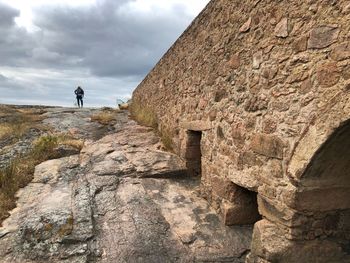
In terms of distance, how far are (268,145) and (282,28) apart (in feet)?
4.24

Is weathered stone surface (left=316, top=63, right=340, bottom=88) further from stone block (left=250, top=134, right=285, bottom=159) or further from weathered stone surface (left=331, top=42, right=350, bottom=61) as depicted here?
stone block (left=250, top=134, right=285, bottom=159)

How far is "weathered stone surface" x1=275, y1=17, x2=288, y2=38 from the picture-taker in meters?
3.74

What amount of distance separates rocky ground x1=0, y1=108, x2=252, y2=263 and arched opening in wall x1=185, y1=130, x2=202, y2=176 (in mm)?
190

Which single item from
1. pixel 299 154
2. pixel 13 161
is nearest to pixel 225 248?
pixel 299 154

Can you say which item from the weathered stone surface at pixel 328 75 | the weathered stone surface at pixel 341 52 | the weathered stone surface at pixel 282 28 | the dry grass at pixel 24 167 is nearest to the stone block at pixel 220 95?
the weathered stone surface at pixel 282 28

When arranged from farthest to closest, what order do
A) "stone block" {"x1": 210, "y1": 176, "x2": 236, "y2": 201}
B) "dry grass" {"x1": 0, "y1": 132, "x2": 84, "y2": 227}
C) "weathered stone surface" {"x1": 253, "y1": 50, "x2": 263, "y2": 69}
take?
1. "dry grass" {"x1": 0, "y1": 132, "x2": 84, "y2": 227}
2. "stone block" {"x1": 210, "y1": 176, "x2": 236, "y2": 201}
3. "weathered stone surface" {"x1": 253, "y1": 50, "x2": 263, "y2": 69}

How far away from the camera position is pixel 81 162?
775cm

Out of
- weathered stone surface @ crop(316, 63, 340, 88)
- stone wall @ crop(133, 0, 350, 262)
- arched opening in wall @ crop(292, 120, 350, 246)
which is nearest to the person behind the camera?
weathered stone surface @ crop(316, 63, 340, 88)

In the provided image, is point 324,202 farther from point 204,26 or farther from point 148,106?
point 148,106

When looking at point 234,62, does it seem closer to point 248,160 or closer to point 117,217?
point 248,160

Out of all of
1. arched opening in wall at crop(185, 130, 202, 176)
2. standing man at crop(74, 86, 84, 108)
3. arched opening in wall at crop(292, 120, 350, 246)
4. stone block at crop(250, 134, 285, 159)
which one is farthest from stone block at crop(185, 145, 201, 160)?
standing man at crop(74, 86, 84, 108)

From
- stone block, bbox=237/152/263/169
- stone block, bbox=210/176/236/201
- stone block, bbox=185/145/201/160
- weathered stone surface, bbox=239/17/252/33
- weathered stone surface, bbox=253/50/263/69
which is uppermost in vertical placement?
weathered stone surface, bbox=239/17/252/33

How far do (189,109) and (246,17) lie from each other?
268 cm

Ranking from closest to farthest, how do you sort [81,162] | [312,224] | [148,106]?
[312,224] → [81,162] → [148,106]
